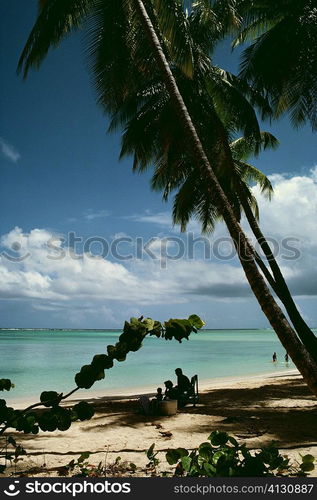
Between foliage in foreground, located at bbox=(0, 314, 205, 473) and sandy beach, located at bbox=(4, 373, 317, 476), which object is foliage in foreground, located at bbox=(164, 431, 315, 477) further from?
sandy beach, located at bbox=(4, 373, 317, 476)

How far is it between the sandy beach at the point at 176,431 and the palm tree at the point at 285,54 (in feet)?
23.8

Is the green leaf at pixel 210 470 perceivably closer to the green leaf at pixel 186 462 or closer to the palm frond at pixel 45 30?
the green leaf at pixel 186 462

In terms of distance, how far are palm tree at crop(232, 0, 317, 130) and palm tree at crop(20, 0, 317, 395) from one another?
2482 millimetres

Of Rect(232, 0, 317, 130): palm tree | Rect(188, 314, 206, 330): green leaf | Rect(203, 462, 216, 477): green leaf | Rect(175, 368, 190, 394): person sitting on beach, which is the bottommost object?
Rect(175, 368, 190, 394): person sitting on beach

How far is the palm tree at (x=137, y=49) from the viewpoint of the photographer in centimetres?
481

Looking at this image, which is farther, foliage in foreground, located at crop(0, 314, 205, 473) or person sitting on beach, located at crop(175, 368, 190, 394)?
person sitting on beach, located at crop(175, 368, 190, 394)

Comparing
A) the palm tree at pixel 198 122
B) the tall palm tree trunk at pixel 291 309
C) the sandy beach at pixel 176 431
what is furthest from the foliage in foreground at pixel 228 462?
the palm tree at pixel 198 122

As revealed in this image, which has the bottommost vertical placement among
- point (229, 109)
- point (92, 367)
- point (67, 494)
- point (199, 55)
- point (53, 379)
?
point (53, 379)

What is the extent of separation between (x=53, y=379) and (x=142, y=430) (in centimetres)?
1525

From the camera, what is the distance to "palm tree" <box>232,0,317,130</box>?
897 centimetres

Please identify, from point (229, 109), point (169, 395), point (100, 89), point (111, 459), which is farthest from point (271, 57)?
point (111, 459)

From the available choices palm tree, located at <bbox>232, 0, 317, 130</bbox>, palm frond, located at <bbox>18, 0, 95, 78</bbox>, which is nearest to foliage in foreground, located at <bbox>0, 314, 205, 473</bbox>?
palm frond, located at <bbox>18, 0, 95, 78</bbox>

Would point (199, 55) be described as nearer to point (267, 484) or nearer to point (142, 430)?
point (142, 430)

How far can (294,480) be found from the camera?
2.50 m
